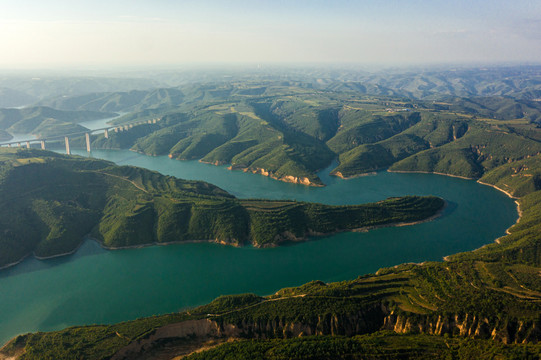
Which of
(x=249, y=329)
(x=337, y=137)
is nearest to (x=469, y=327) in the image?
(x=249, y=329)

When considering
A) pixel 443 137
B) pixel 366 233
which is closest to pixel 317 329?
pixel 366 233

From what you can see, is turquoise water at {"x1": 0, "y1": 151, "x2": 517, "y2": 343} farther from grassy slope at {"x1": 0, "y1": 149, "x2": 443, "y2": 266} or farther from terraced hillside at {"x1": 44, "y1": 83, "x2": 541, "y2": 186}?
terraced hillside at {"x1": 44, "y1": 83, "x2": 541, "y2": 186}

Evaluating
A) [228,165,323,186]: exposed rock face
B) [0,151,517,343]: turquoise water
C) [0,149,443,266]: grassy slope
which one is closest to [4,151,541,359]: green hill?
[0,151,517,343]: turquoise water

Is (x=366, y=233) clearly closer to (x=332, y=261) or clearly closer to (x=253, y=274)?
(x=332, y=261)

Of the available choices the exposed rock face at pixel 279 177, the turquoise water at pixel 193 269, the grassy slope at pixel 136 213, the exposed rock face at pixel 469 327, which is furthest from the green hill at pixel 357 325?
the exposed rock face at pixel 279 177

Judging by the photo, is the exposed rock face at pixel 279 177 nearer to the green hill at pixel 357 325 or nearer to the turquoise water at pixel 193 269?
the turquoise water at pixel 193 269

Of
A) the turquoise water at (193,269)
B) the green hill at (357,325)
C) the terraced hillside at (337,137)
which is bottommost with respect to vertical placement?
the turquoise water at (193,269)

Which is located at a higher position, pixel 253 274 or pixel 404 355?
pixel 404 355
